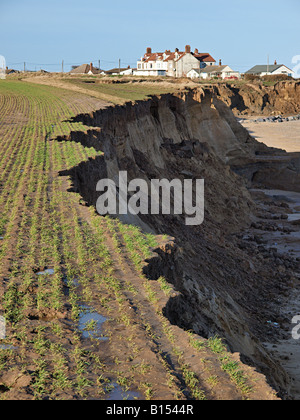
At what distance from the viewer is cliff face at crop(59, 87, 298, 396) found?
12.0 m

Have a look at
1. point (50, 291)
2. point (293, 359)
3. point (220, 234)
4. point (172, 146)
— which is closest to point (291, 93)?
point (172, 146)

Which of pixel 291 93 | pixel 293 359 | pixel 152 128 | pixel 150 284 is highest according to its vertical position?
pixel 291 93

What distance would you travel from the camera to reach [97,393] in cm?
577

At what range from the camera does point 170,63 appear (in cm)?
9950

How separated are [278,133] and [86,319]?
2153 inches

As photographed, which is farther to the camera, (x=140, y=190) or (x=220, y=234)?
(x=220, y=234)

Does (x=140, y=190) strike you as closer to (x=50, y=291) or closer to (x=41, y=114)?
(x=41, y=114)

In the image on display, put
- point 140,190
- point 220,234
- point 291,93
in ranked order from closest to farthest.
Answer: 1. point 140,190
2. point 220,234
3. point 291,93

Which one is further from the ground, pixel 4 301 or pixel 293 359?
pixel 4 301

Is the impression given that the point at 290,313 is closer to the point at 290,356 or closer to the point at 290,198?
the point at 290,356

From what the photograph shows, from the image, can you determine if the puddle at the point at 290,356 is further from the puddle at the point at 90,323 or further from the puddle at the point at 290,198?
the puddle at the point at 290,198

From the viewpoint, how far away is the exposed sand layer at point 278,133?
4994 cm

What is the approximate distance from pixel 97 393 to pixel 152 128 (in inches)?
866
